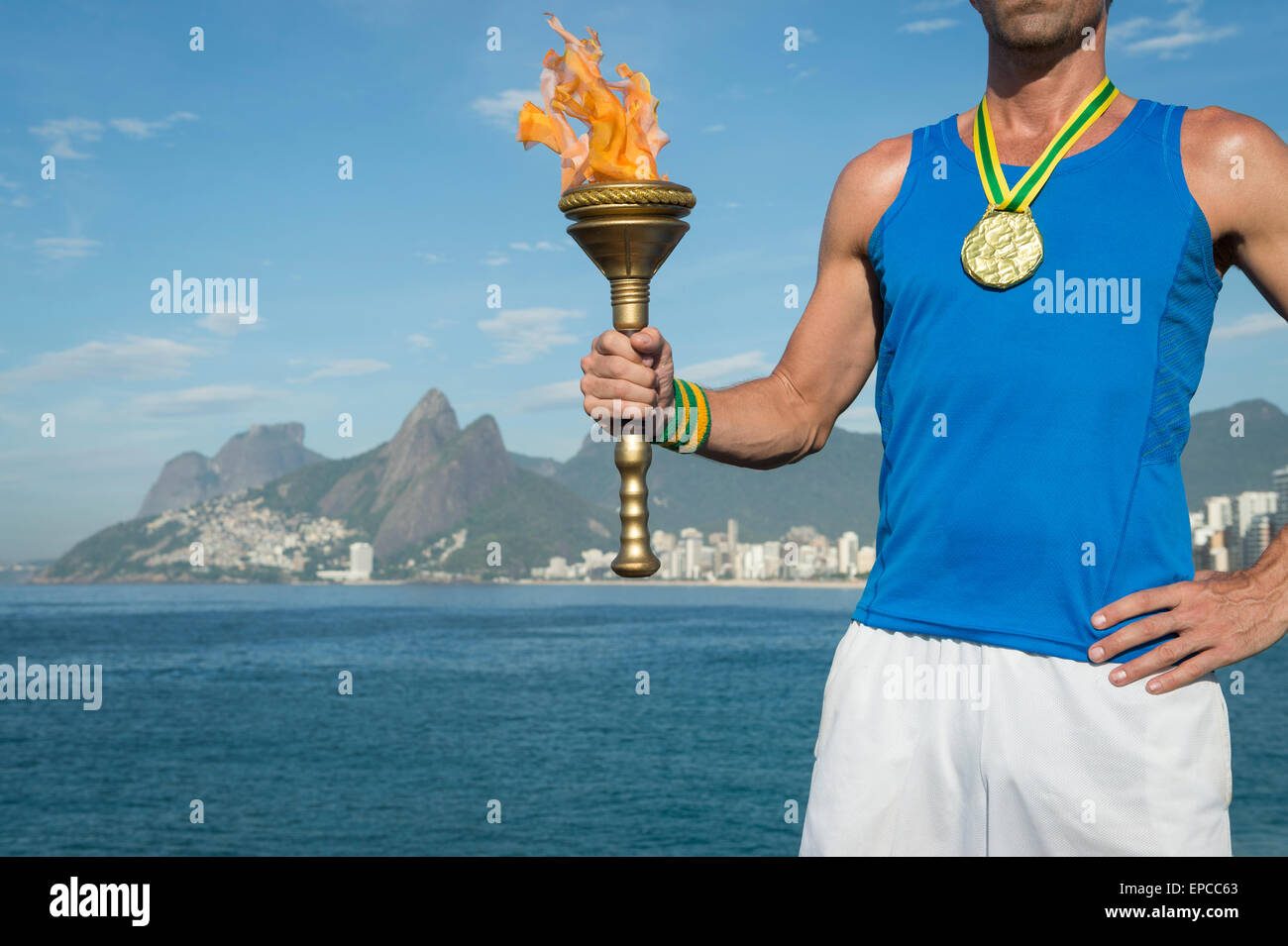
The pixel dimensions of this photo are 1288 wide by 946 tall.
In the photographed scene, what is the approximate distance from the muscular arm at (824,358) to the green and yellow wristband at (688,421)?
40 millimetres

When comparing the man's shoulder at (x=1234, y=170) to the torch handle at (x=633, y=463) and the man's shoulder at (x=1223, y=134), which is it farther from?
the torch handle at (x=633, y=463)

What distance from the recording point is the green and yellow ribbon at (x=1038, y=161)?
9.79ft

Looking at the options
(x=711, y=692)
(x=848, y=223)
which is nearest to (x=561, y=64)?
(x=848, y=223)

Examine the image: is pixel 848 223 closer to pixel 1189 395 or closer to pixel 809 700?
pixel 1189 395

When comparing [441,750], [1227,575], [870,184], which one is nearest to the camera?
[1227,575]

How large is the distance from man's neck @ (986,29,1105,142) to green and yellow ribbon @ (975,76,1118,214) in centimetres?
4

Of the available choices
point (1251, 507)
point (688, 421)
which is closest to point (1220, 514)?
point (1251, 507)

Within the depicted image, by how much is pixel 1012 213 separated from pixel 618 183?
1030 millimetres

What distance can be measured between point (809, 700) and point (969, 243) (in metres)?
104

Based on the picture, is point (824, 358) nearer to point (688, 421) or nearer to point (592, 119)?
point (688, 421)

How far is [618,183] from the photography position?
295cm

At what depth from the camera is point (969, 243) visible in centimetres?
297

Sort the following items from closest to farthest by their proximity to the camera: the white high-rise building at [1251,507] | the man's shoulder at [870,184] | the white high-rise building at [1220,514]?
1. the man's shoulder at [870,184]
2. the white high-rise building at [1251,507]
3. the white high-rise building at [1220,514]

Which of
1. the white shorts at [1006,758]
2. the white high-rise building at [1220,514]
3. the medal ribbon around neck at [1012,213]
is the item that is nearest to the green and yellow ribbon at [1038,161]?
the medal ribbon around neck at [1012,213]
